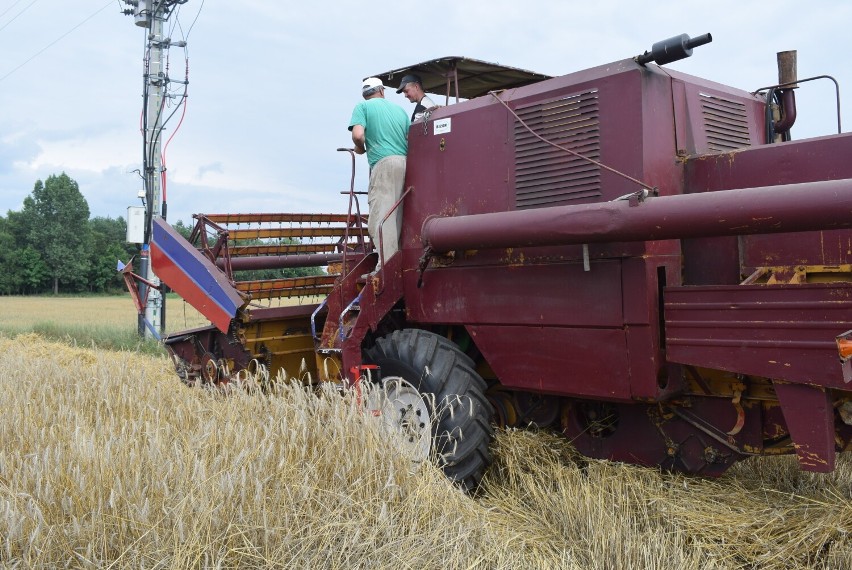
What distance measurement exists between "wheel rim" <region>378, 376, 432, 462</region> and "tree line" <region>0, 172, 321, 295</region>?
48468 millimetres

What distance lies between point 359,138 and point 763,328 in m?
2.93

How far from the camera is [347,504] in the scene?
10.4ft

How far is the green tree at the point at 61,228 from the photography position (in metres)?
53.5

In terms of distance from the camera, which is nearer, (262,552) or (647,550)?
(262,552)

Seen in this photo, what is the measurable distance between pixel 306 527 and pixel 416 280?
7.22 ft

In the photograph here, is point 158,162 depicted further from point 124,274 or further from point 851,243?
point 851,243

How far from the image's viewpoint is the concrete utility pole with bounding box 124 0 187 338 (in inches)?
519

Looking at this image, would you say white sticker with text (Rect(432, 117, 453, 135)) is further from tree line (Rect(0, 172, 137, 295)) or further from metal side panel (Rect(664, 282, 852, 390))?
tree line (Rect(0, 172, 137, 295))

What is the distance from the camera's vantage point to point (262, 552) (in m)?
2.86

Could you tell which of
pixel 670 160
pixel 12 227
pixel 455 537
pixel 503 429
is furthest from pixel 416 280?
pixel 12 227

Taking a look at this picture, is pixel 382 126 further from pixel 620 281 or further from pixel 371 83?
pixel 620 281

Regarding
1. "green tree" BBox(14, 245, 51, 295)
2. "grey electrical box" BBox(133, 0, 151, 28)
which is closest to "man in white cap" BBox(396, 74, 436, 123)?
"grey electrical box" BBox(133, 0, 151, 28)

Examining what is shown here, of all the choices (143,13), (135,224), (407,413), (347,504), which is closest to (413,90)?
(407,413)

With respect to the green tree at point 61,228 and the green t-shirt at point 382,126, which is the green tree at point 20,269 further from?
the green t-shirt at point 382,126
